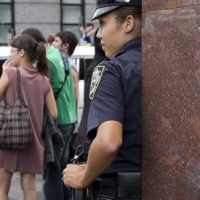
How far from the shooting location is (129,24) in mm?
2197

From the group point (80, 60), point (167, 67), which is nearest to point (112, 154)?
point (167, 67)

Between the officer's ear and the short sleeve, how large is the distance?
0.72 ft

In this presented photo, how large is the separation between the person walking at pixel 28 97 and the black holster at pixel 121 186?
2333 millimetres

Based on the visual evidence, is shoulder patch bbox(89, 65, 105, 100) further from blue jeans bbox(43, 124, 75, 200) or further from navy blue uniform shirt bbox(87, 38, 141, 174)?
blue jeans bbox(43, 124, 75, 200)

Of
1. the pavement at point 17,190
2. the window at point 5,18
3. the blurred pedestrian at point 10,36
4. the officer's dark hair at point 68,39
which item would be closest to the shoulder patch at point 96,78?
the officer's dark hair at point 68,39

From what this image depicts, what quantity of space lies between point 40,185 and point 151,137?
4773 millimetres

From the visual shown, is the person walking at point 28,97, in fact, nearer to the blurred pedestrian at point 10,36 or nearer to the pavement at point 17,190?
the pavement at point 17,190

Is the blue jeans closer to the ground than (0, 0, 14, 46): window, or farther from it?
closer to the ground

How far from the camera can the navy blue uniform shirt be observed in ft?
6.64

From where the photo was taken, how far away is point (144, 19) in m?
1.96

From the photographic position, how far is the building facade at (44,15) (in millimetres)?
17844

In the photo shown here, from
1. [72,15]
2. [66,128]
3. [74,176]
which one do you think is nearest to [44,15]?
[72,15]

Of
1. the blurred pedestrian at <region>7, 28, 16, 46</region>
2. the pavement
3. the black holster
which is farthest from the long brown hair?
the blurred pedestrian at <region>7, 28, 16, 46</region>

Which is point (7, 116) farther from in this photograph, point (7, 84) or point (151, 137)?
point (151, 137)
